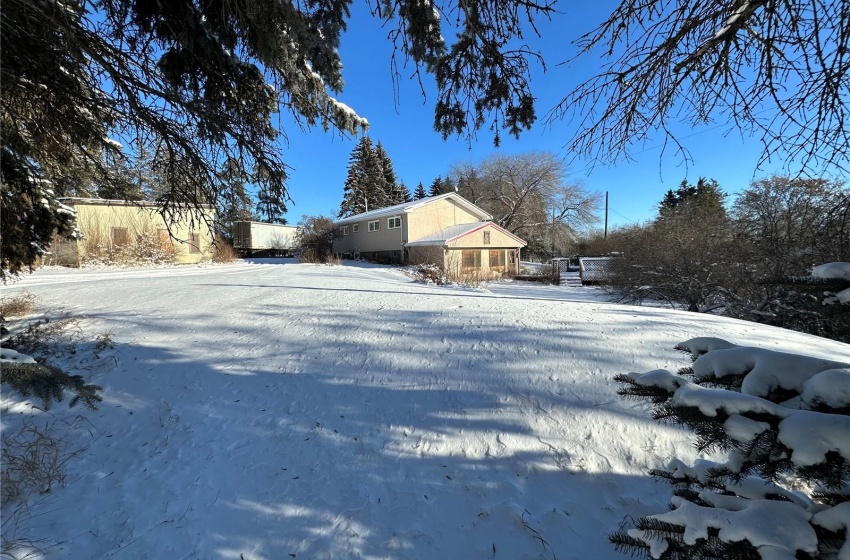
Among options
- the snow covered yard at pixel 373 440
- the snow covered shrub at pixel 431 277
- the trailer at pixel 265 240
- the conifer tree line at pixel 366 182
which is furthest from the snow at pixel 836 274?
the conifer tree line at pixel 366 182

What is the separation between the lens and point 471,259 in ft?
79.9

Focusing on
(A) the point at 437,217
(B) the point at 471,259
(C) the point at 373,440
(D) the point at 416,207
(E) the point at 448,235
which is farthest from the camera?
(A) the point at 437,217

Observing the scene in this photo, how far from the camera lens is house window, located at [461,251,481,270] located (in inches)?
941

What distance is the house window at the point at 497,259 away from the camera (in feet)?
83.4

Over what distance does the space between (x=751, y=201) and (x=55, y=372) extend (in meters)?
13.1

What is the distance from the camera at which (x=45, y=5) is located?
8.73 ft

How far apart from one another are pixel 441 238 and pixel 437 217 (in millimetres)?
3921

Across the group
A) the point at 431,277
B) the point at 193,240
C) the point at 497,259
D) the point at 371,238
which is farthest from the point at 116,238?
the point at 497,259

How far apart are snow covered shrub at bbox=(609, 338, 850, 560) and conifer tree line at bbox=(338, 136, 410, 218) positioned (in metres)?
41.7

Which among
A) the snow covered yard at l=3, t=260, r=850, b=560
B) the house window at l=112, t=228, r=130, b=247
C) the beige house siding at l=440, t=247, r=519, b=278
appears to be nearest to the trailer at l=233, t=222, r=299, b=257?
the house window at l=112, t=228, r=130, b=247

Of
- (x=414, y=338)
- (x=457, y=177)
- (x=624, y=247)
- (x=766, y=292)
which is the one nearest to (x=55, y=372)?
(x=414, y=338)

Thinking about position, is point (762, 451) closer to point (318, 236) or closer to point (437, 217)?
point (437, 217)

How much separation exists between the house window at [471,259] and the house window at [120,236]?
65.5 feet

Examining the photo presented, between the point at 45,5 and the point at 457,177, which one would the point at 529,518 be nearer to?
the point at 45,5
